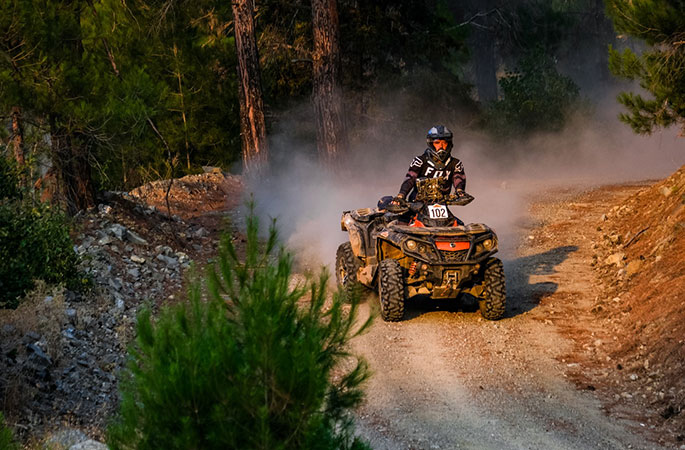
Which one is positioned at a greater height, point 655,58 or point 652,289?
point 655,58

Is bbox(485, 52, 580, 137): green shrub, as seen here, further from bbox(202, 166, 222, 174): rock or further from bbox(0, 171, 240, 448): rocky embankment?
bbox(0, 171, 240, 448): rocky embankment

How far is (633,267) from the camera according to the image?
14109 mm

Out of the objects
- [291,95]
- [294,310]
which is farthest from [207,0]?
[294,310]

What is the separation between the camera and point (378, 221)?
44.4 feet

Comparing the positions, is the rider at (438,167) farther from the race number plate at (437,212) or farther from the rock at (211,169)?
the rock at (211,169)

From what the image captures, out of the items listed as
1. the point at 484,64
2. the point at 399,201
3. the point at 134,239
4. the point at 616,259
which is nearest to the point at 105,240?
the point at 134,239

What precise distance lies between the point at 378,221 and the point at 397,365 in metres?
3.30

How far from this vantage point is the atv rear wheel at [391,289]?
1205 centimetres

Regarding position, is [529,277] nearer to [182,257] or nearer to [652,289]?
[652,289]

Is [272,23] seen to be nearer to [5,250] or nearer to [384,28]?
[384,28]

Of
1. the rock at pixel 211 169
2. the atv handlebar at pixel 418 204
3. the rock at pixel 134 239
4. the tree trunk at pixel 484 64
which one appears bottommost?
the rock at pixel 134 239

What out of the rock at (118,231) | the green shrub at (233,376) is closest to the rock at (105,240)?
the rock at (118,231)

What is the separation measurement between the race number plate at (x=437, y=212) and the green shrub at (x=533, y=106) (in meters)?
21.0

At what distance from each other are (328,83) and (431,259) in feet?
39.3
